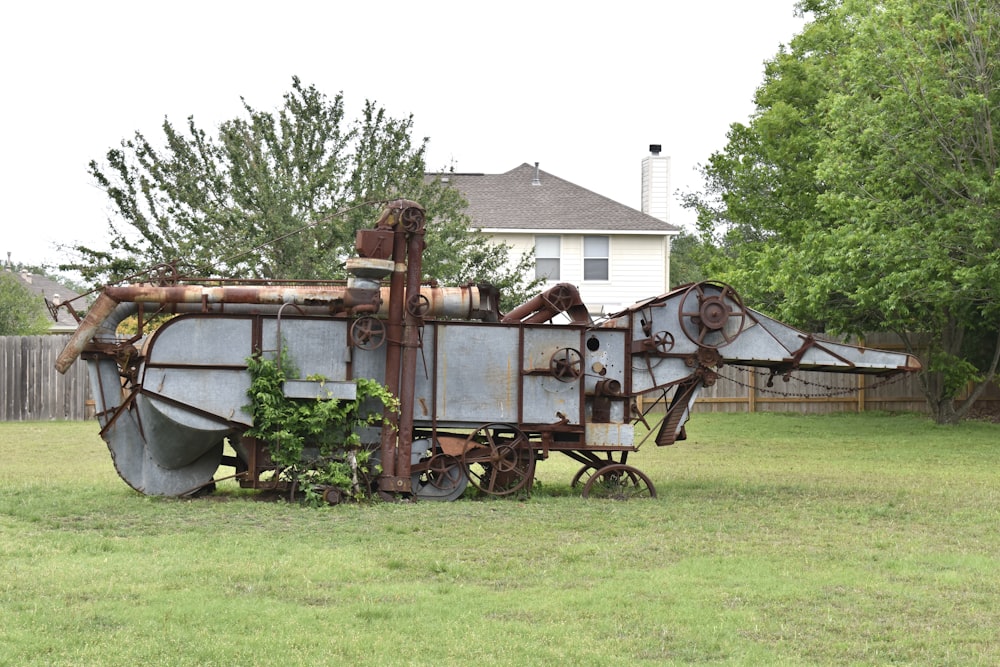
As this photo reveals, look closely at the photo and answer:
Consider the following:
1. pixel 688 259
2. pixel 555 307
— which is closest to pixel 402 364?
pixel 555 307

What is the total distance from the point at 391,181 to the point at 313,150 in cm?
186

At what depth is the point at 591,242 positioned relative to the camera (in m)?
36.9

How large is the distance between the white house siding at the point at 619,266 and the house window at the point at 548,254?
0.50 feet

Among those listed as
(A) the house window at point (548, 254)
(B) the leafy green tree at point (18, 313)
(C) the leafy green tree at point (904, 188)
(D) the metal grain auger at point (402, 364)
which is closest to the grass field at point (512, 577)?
(D) the metal grain auger at point (402, 364)

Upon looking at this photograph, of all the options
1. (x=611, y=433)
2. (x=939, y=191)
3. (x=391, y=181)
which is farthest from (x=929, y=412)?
(x=611, y=433)

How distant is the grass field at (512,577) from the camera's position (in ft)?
24.1

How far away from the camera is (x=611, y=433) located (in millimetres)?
14414

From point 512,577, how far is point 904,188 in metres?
17.5

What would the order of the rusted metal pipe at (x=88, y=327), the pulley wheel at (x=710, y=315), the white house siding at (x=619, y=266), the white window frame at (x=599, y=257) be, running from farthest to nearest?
the white window frame at (x=599, y=257) → the white house siding at (x=619, y=266) → the pulley wheel at (x=710, y=315) → the rusted metal pipe at (x=88, y=327)

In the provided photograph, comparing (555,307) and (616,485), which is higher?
(555,307)

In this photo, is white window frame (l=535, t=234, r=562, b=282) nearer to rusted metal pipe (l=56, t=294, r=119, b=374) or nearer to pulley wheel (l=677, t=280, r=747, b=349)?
pulley wheel (l=677, t=280, r=747, b=349)

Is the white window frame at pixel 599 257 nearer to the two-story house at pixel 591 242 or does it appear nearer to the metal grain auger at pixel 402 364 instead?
the two-story house at pixel 591 242

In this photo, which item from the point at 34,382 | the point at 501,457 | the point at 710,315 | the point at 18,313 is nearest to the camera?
the point at 501,457

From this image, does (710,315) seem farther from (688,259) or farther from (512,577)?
(688,259)
